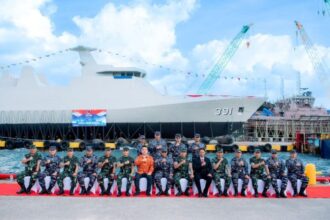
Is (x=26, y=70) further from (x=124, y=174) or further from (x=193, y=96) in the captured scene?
(x=124, y=174)

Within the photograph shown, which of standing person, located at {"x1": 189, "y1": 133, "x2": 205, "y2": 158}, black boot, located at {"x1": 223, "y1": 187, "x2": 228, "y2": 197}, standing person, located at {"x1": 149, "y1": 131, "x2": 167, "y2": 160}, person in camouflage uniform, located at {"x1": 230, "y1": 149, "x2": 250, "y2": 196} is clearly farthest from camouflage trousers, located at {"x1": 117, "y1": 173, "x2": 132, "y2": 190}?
person in camouflage uniform, located at {"x1": 230, "y1": 149, "x2": 250, "y2": 196}

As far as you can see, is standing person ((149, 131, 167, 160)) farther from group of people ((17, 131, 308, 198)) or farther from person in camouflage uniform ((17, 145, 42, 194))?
person in camouflage uniform ((17, 145, 42, 194))

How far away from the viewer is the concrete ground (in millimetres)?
7062

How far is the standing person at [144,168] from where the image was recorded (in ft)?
30.2

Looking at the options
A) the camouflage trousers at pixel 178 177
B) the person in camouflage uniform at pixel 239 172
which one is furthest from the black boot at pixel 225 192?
the camouflage trousers at pixel 178 177

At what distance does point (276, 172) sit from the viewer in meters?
9.27

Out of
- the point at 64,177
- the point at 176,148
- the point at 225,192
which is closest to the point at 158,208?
the point at 225,192

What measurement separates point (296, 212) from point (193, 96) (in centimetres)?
3142

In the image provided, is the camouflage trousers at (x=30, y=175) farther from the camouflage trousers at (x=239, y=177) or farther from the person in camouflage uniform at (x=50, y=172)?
the camouflage trousers at (x=239, y=177)

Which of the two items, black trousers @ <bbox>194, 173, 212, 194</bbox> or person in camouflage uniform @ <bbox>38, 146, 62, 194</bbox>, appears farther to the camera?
person in camouflage uniform @ <bbox>38, 146, 62, 194</bbox>

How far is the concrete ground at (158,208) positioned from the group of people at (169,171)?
555 millimetres

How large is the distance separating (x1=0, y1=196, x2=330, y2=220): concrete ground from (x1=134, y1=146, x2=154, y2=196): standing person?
587 millimetres

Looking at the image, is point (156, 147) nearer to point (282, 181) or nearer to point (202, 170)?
point (202, 170)

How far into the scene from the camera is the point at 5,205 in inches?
316
